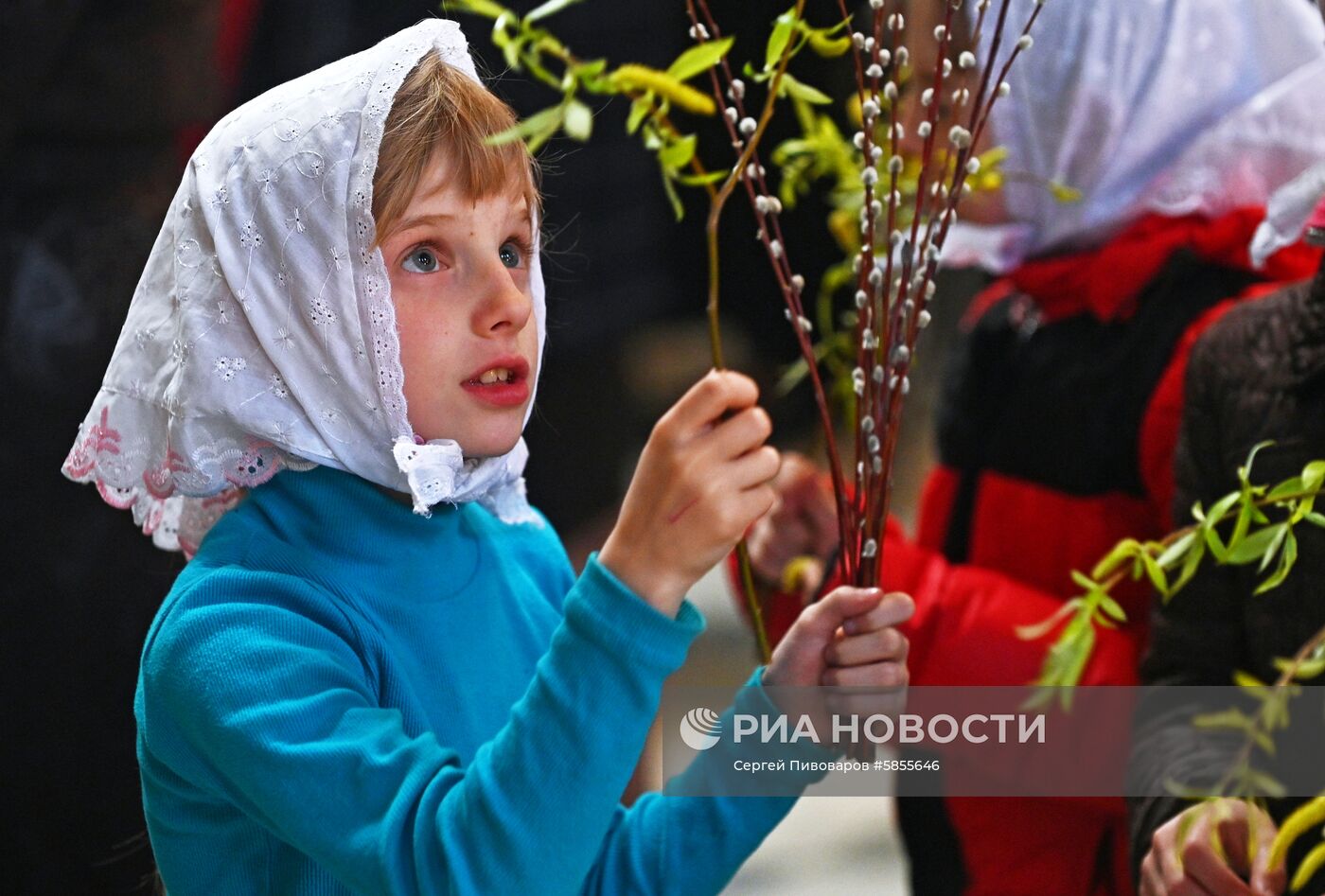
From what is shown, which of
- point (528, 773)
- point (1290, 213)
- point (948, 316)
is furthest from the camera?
point (948, 316)

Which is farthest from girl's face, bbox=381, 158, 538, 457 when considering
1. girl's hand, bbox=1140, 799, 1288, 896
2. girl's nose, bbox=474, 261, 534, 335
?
girl's hand, bbox=1140, 799, 1288, 896

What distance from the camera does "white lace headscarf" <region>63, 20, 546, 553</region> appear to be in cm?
91

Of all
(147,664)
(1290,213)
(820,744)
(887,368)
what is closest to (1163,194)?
(1290,213)

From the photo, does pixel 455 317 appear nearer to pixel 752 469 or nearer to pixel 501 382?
pixel 501 382

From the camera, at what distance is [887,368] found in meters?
1.01

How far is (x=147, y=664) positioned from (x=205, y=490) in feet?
0.41

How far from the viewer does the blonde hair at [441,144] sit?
3.04 feet

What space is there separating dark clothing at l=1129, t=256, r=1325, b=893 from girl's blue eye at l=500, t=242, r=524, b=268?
660 millimetres

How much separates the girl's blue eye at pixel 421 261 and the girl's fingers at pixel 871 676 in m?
0.42

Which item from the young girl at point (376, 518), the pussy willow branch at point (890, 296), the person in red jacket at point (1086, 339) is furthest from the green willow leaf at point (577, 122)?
the person in red jacket at point (1086, 339)

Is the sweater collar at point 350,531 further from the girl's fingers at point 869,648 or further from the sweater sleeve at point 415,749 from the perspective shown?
the girl's fingers at point 869,648

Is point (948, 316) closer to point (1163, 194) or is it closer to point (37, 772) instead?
point (1163, 194)

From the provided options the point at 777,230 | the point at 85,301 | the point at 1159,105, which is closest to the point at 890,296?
the point at 777,230

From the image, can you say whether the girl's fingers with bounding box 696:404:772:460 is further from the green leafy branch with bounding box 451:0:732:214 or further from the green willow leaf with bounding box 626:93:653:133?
the green willow leaf with bounding box 626:93:653:133
